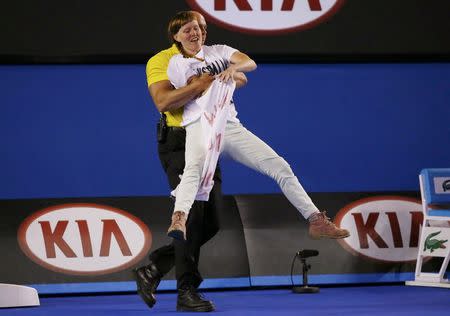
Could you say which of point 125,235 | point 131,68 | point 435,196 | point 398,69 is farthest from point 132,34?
point 435,196

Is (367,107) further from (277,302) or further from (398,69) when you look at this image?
(277,302)

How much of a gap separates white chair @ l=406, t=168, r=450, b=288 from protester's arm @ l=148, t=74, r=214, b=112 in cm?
230

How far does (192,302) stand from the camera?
19.0 feet

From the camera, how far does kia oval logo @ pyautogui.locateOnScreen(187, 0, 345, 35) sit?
24.3 ft

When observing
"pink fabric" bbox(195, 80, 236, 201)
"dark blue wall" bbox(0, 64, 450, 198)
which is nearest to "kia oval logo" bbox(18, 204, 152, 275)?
"dark blue wall" bbox(0, 64, 450, 198)

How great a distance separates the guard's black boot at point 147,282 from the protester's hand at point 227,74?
4.11 feet

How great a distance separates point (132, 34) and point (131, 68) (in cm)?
27

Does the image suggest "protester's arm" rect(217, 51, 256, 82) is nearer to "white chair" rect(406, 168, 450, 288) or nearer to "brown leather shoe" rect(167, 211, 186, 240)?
"brown leather shoe" rect(167, 211, 186, 240)

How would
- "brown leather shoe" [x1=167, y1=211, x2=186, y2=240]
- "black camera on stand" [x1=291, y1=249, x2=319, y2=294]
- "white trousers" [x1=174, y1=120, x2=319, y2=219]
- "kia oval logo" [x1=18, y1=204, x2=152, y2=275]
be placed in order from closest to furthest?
1. "brown leather shoe" [x1=167, y1=211, x2=186, y2=240]
2. "white trousers" [x1=174, y1=120, x2=319, y2=219]
3. "black camera on stand" [x1=291, y1=249, x2=319, y2=294]
4. "kia oval logo" [x1=18, y1=204, x2=152, y2=275]

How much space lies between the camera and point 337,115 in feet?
25.0

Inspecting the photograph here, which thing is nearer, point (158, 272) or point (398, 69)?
point (158, 272)

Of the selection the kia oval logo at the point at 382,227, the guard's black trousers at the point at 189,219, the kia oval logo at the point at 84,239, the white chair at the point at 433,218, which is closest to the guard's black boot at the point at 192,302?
the guard's black trousers at the point at 189,219

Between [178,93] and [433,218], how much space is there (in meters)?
2.54

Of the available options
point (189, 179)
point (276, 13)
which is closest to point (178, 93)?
point (189, 179)
